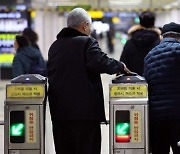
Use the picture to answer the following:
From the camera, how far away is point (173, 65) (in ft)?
15.3

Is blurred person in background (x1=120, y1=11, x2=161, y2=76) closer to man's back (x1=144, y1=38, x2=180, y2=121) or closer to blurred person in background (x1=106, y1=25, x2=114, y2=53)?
man's back (x1=144, y1=38, x2=180, y2=121)

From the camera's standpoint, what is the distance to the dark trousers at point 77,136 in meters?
4.63

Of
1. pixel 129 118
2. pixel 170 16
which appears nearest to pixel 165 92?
pixel 129 118

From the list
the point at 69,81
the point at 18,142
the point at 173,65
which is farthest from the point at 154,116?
the point at 18,142

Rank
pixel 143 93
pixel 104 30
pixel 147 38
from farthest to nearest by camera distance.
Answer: pixel 104 30 → pixel 147 38 → pixel 143 93

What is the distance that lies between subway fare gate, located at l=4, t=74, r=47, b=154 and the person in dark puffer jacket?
3.22 ft

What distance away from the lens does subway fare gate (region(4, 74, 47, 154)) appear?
4652 millimetres

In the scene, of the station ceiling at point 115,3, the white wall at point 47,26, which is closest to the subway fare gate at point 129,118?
the station ceiling at point 115,3

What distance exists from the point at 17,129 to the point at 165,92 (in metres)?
1.35

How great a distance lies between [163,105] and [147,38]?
79.8 inches

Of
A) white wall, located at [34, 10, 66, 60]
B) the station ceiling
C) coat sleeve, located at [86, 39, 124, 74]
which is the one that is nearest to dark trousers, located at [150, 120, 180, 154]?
coat sleeve, located at [86, 39, 124, 74]

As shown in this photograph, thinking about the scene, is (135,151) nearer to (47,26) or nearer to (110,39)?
(47,26)

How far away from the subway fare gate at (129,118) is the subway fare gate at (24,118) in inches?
24.9

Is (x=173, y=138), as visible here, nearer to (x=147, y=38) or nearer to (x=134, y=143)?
(x=134, y=143)
